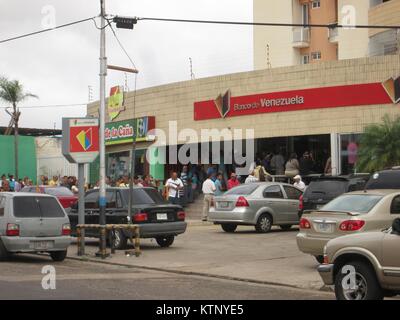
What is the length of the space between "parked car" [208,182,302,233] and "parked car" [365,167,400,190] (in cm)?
631

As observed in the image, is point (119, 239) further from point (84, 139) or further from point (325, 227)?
point (325, 227)

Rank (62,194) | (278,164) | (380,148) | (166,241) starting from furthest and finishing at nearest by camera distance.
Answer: (278,164) < (62,194) < (380,148) < (166,241)

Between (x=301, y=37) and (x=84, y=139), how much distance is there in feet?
89.0

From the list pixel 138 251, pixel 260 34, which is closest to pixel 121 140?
pixel 260 34

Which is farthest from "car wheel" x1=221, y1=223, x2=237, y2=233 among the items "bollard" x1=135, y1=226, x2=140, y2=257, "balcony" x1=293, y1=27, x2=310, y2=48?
"balcony" x1=293, y1=27, x2=310, y2=48

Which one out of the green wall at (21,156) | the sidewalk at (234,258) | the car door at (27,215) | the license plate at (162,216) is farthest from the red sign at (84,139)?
the green wall at (21,156)

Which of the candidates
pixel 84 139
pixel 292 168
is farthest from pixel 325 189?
pixel 292 168

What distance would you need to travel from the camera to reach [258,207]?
22641 mm

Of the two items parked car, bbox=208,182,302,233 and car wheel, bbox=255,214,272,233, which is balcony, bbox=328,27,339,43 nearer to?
parked car, bbox=208,182,302,233

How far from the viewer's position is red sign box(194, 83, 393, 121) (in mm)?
28000

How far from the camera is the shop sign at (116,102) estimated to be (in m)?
38.6

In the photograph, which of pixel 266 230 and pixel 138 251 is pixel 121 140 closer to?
pixel 266 230

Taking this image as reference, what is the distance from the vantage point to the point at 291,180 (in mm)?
30594

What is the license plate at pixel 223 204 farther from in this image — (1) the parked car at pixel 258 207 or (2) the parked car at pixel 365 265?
(2) the parked car at pixel 365 265
